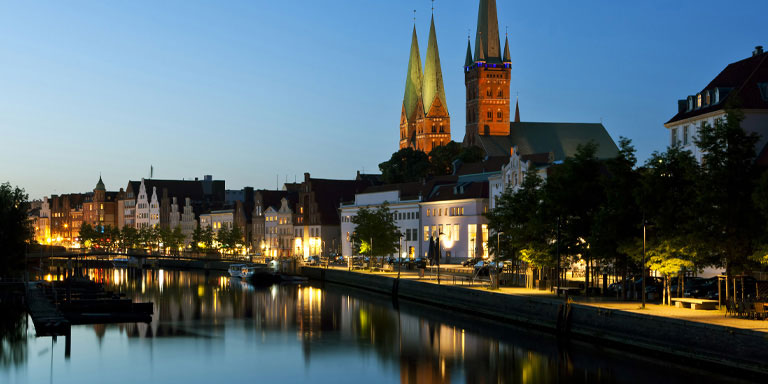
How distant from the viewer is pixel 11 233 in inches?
3282

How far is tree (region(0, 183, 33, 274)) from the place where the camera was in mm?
83125

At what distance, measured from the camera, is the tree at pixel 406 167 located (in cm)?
16275

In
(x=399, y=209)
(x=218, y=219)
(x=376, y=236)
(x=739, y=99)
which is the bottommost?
(x=376, y=236)

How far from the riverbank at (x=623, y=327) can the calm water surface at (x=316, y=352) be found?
0.66 metres

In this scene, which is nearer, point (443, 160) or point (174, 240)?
point (443, 160)

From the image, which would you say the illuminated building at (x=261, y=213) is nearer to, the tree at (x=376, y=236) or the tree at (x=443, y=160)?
the tree at (x=443, y=160)

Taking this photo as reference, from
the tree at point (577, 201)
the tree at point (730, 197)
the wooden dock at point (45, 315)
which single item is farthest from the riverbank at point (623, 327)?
the wooden dock at point (45, 315)

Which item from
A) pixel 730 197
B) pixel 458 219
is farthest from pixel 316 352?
pixel 458 219

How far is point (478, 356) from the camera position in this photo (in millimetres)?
49844

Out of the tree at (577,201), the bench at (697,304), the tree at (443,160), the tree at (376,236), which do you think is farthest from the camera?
the tree at (443,160)

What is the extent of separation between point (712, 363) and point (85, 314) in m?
44.7

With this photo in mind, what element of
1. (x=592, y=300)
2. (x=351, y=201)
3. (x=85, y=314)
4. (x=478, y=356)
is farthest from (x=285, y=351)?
(x=351, y=201)

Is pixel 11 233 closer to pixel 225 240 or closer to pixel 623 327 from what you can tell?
pixel 623 327

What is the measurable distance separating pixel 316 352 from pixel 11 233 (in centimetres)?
4034
